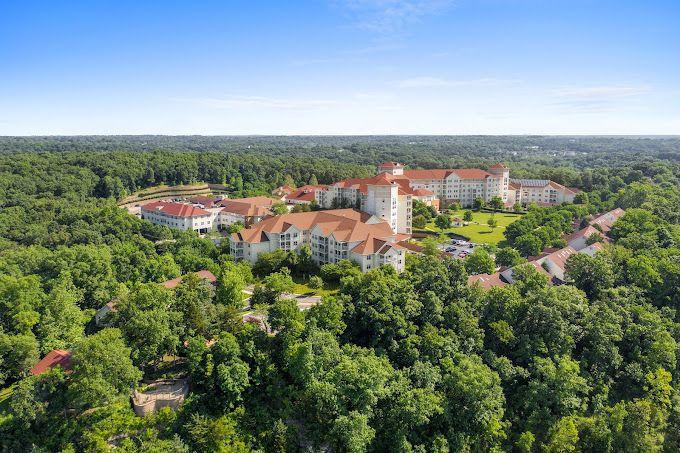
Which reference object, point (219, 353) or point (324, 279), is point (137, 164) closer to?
point (324, 279)

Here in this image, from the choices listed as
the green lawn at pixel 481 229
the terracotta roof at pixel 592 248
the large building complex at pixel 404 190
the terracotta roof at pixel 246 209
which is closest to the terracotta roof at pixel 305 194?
the large building complex at pixel 404 190

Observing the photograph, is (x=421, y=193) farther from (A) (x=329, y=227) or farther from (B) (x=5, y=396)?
(B) (x=5, y=396)

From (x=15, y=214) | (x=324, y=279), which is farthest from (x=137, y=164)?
(x=324, y=279)

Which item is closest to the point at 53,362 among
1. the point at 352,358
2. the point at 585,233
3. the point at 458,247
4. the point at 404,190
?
the point at 352,358

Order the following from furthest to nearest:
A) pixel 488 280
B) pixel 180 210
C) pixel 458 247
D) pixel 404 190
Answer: pixel 180 210 → pixel 404 190 → pixel 458 247 → pixel 488 280

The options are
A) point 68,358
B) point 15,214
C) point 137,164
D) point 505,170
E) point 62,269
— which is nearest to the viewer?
point 68,358

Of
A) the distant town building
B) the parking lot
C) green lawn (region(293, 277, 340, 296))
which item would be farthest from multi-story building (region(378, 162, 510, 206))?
green lawn (region(293, 277, 340, 296))

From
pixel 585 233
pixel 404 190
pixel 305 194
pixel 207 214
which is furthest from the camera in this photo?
pixel 305 194
